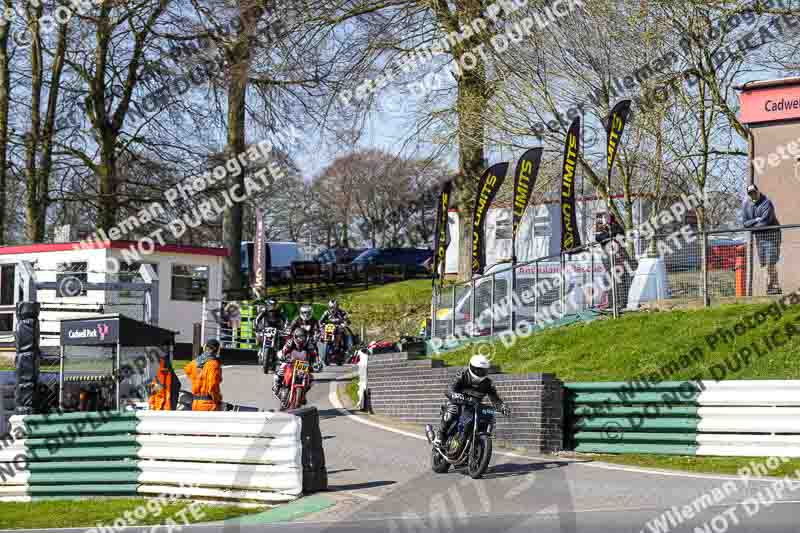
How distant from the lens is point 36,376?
16625mm

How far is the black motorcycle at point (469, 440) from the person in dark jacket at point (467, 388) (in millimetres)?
37

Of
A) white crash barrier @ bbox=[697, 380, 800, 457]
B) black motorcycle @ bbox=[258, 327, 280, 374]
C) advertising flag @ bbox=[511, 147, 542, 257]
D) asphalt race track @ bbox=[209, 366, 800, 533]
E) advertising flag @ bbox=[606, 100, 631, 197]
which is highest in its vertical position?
advertising flag @ bbox=[606, 100, 631, 197]

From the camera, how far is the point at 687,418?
14.5 metres

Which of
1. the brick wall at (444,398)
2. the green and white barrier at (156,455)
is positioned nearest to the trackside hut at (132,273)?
the brick wall at (444,398)

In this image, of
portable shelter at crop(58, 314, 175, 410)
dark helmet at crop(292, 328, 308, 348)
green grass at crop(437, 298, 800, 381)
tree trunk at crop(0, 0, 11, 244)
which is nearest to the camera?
green grass at crop(437, 298, 800, 381)

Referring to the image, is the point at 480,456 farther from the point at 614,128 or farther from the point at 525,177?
the point at 525,177

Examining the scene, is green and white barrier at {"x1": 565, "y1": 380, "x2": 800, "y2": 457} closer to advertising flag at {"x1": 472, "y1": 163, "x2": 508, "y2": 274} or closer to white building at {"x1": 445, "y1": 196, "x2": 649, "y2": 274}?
advertising flag at {"x1": 472, "y1": 163, "x2": 508, "y2": 274}

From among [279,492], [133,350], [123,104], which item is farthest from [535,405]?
[123,104]

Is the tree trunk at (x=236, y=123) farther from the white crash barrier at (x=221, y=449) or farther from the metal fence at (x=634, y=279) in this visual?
the white crash barrier at (x=221, y=449)

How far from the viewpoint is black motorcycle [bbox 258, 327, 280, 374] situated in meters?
27.4

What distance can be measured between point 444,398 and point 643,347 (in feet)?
10.7

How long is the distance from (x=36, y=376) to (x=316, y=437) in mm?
5758

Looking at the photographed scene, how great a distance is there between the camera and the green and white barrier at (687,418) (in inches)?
544

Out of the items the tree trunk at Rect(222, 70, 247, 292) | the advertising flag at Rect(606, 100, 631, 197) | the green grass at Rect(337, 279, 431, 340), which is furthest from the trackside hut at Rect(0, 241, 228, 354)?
the advertising flag at Rect(606, 100, 631, 197)
